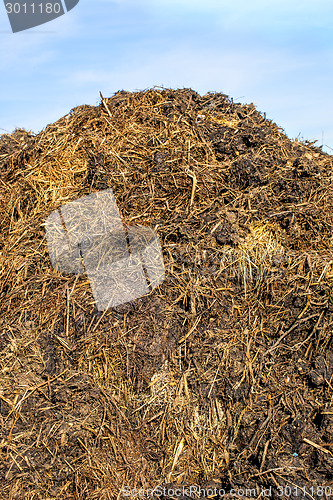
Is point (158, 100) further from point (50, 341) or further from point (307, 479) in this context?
point (307, 479)

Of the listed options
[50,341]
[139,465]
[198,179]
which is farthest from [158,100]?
[139,465]

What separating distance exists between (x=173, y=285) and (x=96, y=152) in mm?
2021

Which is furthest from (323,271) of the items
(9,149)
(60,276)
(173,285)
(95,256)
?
(9,149)

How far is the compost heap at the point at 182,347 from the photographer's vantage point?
378cm

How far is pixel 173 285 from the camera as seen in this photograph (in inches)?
169

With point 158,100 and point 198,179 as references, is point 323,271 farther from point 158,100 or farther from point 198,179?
point 158,100

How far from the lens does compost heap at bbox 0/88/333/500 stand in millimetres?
3783

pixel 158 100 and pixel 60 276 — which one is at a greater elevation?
pixel 158 100

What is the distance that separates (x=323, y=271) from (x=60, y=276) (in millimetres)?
2675

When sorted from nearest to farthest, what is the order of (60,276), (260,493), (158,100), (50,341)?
(260,493) < (50,341) < (60,276) < (158,100)

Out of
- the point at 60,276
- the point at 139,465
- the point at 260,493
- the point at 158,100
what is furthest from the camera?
the point at 158,100

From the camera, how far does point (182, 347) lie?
409 cm

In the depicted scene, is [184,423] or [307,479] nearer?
[307,479]

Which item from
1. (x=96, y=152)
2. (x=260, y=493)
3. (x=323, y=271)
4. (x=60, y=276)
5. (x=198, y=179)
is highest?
(x=96, y=152)
